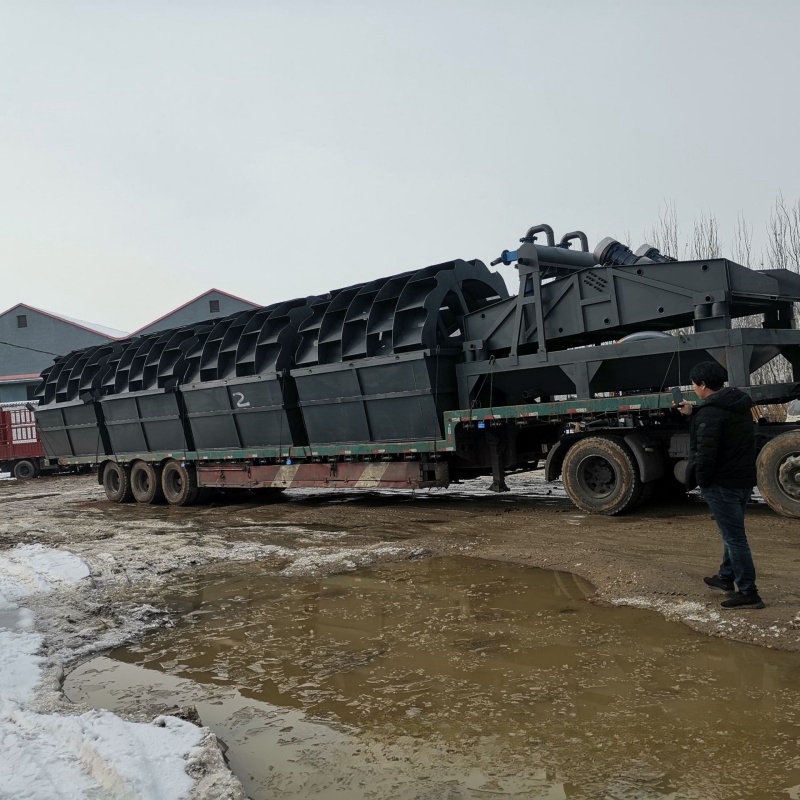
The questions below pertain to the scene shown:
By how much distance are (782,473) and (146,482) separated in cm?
1232

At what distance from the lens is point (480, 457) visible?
11.0 meters

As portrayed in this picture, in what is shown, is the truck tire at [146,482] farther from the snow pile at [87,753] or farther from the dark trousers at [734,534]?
the dark trousers at [734,534]

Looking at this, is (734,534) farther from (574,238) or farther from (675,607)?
(574,238)

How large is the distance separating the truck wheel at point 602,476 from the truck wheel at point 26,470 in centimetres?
2249

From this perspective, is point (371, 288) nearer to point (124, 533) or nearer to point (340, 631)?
point (124, 533)

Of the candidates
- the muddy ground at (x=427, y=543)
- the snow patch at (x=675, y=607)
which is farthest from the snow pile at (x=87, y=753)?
the snow patch at (x=675, y=607)

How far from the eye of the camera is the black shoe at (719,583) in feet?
17.1

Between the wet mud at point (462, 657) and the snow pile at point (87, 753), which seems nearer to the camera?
the snow pile at point (87, 753)

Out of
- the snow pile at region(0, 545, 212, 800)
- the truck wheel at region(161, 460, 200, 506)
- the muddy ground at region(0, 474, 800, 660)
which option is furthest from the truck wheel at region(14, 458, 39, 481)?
the snow pile at region(0, 545, 212, 800)

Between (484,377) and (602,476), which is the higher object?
(484,377)

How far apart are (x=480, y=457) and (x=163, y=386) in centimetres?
702

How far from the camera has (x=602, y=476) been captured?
9508mm

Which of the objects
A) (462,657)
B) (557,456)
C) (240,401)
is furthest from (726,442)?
(240,401)

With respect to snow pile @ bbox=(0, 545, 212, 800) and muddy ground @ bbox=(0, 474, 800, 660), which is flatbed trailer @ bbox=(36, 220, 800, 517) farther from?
snow pile @ bbox=(0, 545, 212, 800)
